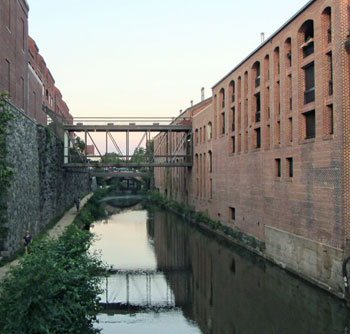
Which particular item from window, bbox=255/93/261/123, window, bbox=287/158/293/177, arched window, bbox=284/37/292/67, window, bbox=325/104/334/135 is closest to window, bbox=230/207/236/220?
window, bbox=255/93/261/123

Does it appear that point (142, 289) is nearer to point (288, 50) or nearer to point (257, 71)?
point (288, 50)

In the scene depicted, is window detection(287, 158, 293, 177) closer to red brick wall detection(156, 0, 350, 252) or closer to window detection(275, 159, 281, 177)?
red brick wall detection(156, 0, 350, 252)

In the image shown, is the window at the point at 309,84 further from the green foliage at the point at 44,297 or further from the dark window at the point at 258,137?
the green foliage at the point at 44,297

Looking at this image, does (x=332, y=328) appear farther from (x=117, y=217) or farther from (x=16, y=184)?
(x=117, y=217)

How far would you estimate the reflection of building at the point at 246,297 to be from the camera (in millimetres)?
13531

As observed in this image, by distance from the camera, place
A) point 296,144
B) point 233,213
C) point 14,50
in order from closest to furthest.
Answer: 1. point 296,144
2. point 14,50
3. point 233,213

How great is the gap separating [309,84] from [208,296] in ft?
34.9

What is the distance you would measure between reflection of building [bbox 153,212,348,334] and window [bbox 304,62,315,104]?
8.30m

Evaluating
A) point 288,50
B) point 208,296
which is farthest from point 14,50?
point 208,296

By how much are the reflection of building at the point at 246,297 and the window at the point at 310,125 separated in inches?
261

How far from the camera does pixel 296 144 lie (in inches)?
773

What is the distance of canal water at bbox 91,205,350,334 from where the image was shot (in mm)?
13609

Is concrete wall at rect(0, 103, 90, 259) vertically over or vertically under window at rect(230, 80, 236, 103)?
under

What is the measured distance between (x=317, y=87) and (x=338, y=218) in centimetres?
577
